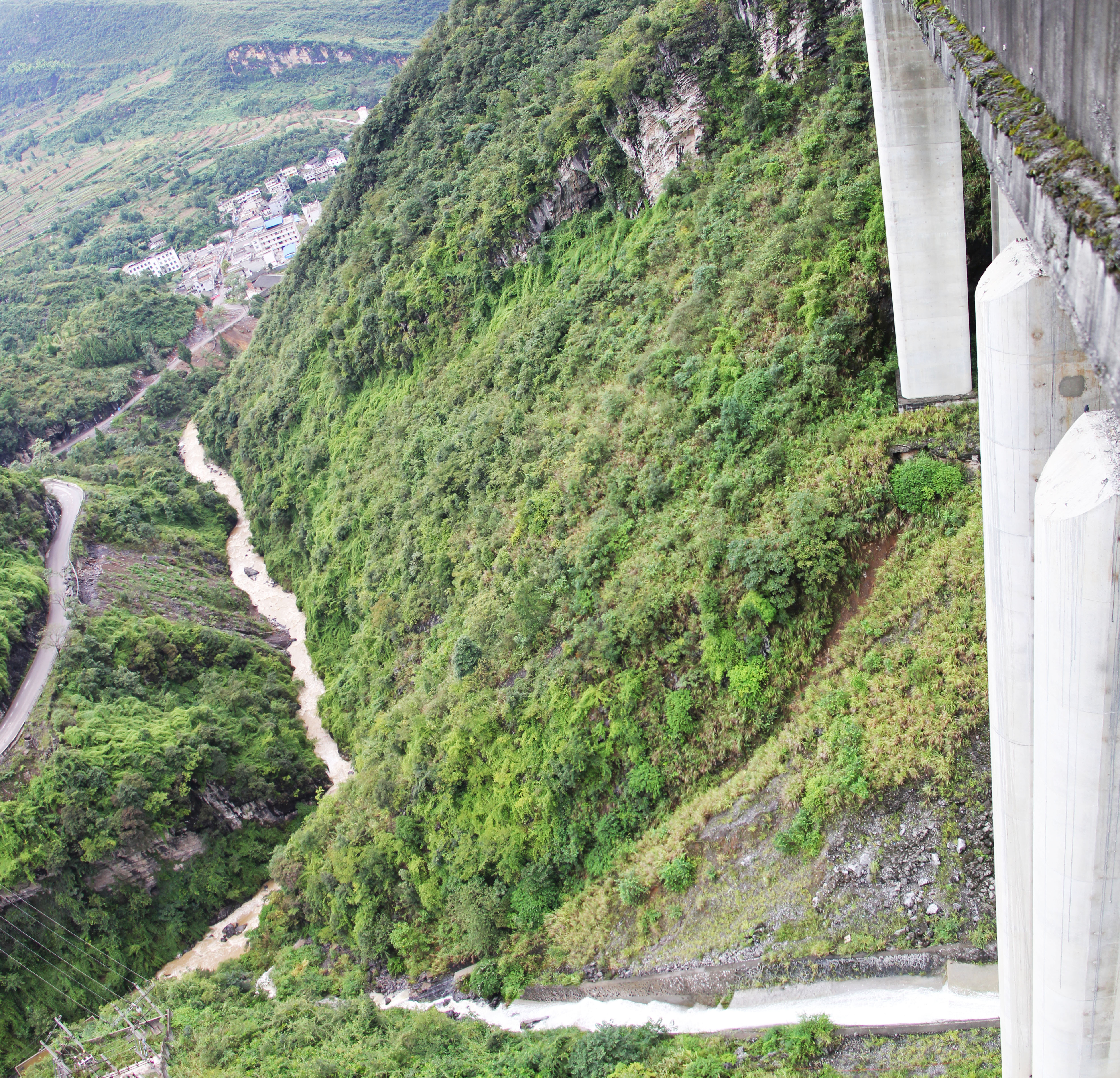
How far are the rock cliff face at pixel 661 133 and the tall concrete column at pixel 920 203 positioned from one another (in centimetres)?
1441

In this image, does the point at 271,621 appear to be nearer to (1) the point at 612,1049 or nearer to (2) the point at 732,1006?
(1) the point at 612,1049

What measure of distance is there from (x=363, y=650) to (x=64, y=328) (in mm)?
64487

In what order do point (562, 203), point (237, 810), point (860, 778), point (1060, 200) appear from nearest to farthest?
point (1060, 200) < point (860, 778) < point (237, 810) < point (562, 203)

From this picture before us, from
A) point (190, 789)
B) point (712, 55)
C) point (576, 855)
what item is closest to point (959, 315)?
point (576, 855)

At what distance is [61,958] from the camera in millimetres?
29891

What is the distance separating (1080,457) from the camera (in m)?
7.36

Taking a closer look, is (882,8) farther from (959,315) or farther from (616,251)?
(616,251)

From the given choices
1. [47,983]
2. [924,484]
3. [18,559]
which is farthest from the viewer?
[18,559]

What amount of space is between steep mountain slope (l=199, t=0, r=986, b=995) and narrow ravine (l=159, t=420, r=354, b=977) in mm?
1772

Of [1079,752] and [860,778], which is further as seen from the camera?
[860,778]

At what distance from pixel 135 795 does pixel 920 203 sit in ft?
103

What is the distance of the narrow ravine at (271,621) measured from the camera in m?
30.5

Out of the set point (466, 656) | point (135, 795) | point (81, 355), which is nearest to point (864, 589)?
point (466, 656)

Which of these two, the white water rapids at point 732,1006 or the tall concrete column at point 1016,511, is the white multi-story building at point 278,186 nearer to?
the white water rapids at point 732,1006
